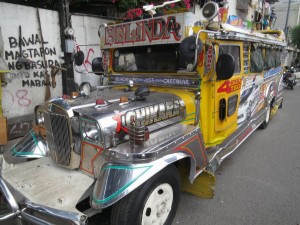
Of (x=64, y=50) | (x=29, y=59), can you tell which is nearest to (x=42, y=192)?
(x=29, y=59)

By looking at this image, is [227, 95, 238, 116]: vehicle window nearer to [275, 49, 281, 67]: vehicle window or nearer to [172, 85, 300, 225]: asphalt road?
[172, 85, 300, 225]: asphalt road

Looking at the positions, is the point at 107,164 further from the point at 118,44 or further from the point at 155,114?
the point at 118,44

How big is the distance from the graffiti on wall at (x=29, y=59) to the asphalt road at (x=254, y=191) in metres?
4.47

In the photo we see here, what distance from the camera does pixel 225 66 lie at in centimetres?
284

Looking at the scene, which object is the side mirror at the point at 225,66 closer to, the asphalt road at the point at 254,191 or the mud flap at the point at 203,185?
the mud flap at the point at 203,185

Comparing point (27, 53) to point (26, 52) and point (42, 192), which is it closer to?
point (26, 52)

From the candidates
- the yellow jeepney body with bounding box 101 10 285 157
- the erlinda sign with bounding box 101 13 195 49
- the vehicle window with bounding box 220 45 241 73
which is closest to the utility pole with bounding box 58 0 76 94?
the yellow jeepney body with bounding box 101 10 285 157

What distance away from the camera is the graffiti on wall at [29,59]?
539 centimetres

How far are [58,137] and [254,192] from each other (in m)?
2.64

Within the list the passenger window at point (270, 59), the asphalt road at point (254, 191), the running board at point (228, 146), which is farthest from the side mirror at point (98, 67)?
the passenger window at point (270, 59)

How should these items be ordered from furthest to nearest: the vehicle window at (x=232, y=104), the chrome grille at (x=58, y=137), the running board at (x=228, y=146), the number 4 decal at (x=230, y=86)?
the vehicle window at (x=232, y=104)
the number 4 decal at (x=230, y=86)
the running board at (x=228, y=146)
the chrome grille at (x=58, y=137)

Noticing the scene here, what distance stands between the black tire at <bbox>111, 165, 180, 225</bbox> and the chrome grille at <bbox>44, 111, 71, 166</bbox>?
759 millimetres

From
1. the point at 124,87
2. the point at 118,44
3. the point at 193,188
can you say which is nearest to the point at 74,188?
the point at 193,188

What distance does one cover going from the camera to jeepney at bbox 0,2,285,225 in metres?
2.04
